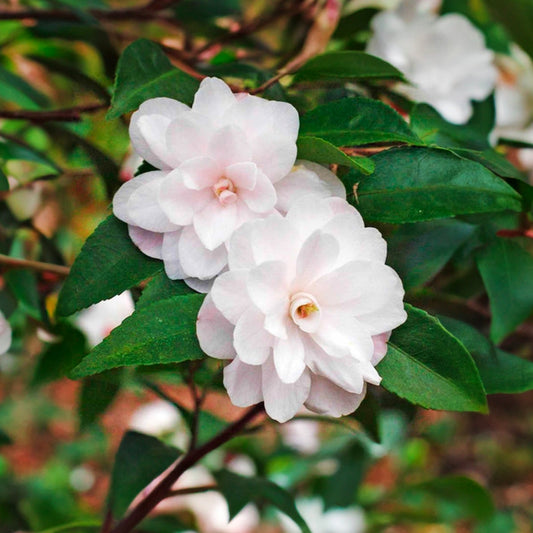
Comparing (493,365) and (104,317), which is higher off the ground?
(493,365)

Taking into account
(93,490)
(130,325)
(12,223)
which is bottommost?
(93,490)

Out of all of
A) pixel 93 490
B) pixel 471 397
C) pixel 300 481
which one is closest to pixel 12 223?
pixel 471 397

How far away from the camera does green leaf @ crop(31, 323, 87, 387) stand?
751 millimetres

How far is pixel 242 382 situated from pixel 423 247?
203mm

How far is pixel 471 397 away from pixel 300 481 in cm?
93

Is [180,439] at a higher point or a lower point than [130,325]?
lower

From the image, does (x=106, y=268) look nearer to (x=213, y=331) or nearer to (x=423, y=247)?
(x=213, y=331)

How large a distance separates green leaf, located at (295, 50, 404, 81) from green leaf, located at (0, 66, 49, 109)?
34 cm

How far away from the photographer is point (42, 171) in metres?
0.76

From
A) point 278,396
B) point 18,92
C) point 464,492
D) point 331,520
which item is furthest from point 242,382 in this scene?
point 331,520

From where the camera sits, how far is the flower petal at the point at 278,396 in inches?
16.5

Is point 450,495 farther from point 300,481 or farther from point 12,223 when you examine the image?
point 12,223

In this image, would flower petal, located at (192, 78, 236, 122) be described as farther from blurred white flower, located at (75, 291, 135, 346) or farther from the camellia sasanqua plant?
blurred white flower, located at (75, 291, 135, 346)

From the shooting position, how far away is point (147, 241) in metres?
0.45
